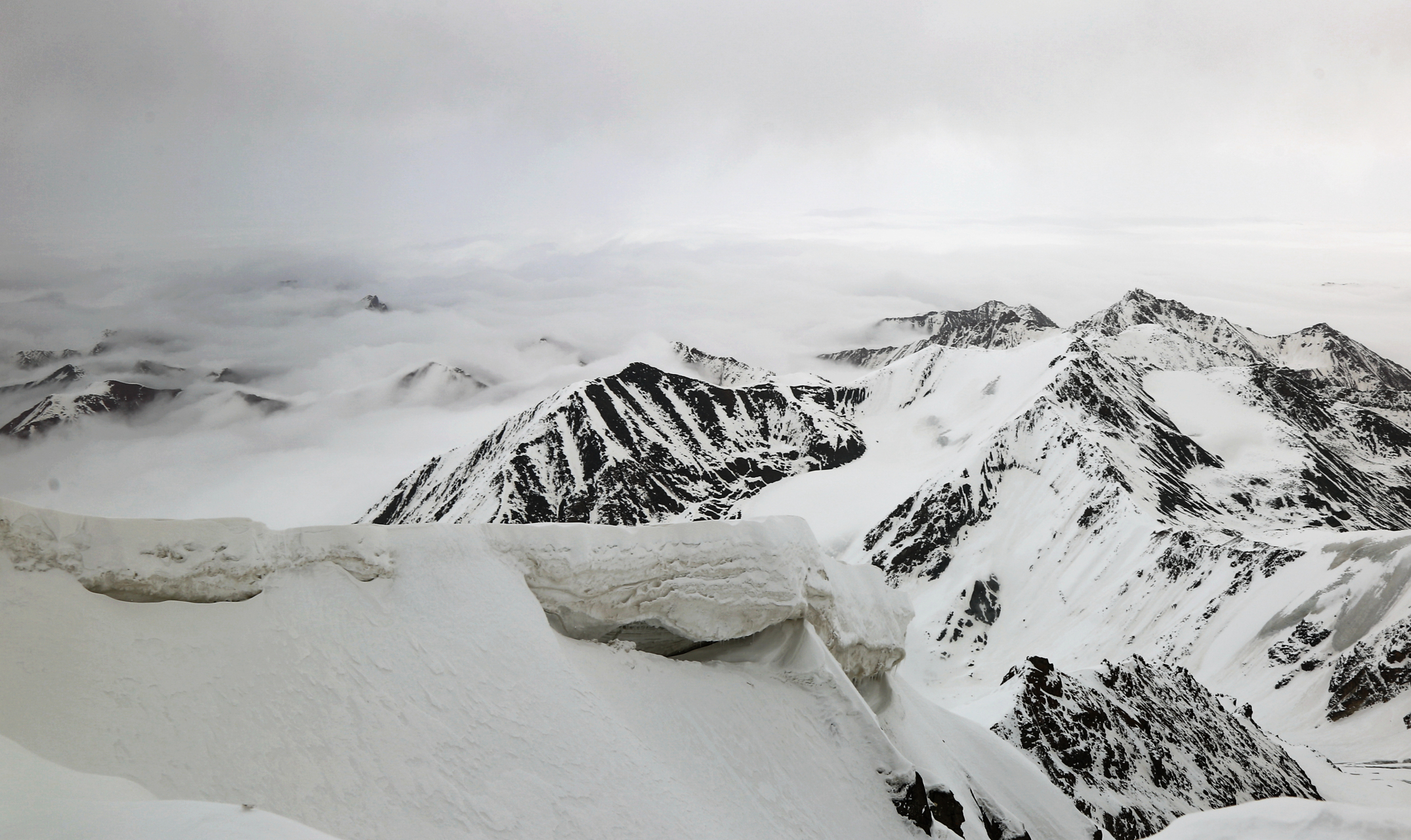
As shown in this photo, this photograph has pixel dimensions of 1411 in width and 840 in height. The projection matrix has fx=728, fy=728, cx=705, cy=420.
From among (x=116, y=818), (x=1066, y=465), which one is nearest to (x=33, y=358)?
(x=116, y=818)

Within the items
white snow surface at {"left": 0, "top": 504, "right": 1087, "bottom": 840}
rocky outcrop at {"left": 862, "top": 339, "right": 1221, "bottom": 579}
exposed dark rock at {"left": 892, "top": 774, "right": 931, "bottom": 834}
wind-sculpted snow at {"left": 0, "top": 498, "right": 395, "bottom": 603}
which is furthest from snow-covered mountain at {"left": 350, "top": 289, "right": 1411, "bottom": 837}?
wind-sculpted snow at {"left": 0, "top": 498, "right": 395, "bottom": 603}

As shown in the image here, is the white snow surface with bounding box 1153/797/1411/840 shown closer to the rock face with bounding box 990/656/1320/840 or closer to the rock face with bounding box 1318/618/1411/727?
the rock face with bounding box 990/656/1320/840

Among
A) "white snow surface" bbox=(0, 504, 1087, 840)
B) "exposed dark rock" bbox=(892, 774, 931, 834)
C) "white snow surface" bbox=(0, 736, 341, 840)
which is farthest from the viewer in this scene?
"exposed dark rock" bbox=(892, 774, 931, 834)

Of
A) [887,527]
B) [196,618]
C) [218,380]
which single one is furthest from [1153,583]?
[218,380]

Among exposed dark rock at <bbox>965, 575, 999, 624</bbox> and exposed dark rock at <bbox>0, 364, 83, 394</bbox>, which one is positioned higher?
exposed dark rock at <bbox>0, 364, 83, 394</bbox>

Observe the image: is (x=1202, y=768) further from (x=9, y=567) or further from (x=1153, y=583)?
(x=1153, y=583)

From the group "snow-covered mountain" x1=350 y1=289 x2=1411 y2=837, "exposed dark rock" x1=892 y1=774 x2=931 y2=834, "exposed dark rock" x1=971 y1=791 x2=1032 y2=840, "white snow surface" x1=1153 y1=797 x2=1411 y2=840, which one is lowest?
"snow-covered mountain" x1=350 y1=289 x2=1411 y2=837
